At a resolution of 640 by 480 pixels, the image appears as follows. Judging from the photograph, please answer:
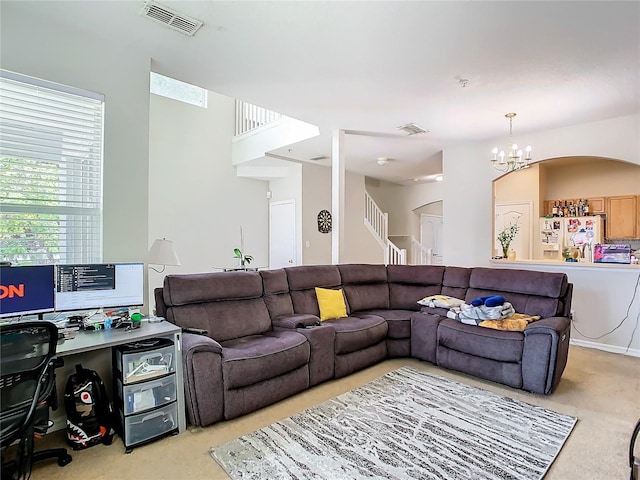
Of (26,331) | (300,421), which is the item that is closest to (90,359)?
(26,331)

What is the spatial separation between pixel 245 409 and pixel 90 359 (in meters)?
1.19

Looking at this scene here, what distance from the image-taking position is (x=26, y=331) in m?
1.67

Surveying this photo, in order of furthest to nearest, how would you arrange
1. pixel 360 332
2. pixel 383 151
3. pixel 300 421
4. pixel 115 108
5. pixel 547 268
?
pixel 383 151 → pixel 547 268 → pixel 360 332 → pixel 115 108 → pixel 300 421

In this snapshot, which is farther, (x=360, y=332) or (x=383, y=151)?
(x=383, y=151)

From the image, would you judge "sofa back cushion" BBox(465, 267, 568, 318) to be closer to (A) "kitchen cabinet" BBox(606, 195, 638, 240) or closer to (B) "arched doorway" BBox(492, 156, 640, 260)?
(B) "arched doorway" BBox(492, 156, 640, 260)

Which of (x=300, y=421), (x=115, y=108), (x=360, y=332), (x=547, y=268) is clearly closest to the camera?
(x=300, y=421)

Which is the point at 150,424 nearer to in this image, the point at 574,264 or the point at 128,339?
the point at 128,339

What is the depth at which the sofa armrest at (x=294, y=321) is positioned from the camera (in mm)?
3367

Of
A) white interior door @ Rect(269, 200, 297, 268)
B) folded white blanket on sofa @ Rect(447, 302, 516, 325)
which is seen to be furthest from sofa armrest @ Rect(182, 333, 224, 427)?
white interior door @ Rect(269, 200, 297, 268)

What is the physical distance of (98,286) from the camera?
2.52 metres

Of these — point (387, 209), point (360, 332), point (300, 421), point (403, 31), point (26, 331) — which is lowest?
point (300, 421)

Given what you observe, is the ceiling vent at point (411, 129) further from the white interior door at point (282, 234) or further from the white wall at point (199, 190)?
the white wall at point (199, 190)

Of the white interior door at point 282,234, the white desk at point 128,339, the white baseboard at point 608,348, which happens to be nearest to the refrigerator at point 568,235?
the white baseboard at point 608,348

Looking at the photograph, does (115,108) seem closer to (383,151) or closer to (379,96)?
(379,96)
